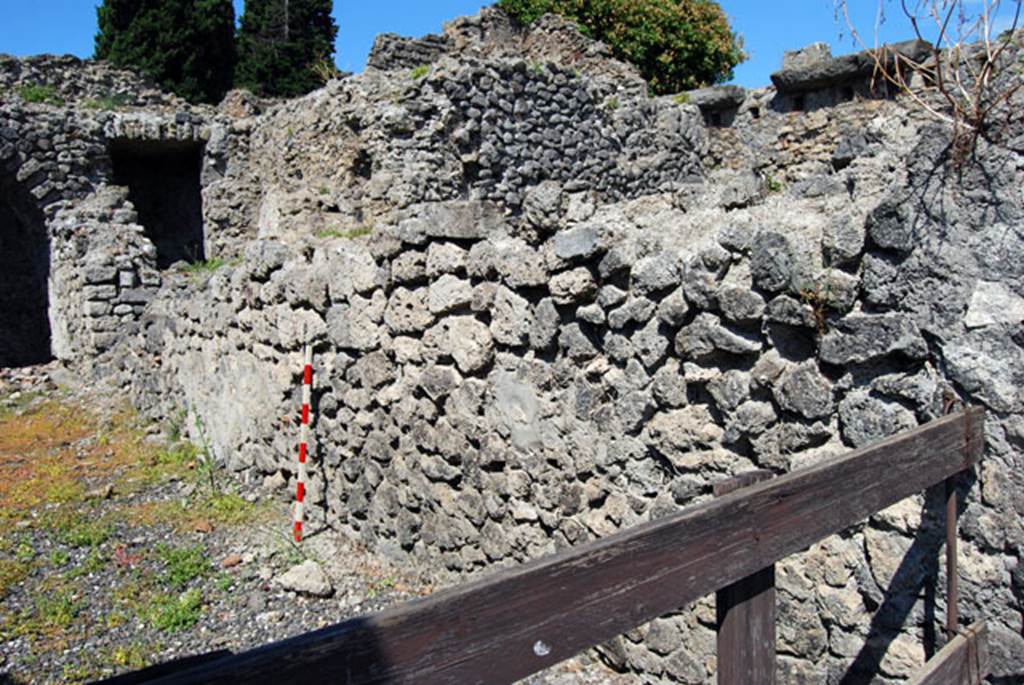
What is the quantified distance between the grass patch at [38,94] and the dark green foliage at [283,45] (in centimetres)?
1490

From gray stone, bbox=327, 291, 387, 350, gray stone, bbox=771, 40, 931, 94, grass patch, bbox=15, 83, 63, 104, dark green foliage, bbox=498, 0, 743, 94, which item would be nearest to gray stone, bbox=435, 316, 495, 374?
gray stone, bbox=327, 291, 387, 350

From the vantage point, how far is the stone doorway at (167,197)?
566 inches

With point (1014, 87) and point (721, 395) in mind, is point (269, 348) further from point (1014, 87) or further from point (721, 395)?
point (1014, 87)

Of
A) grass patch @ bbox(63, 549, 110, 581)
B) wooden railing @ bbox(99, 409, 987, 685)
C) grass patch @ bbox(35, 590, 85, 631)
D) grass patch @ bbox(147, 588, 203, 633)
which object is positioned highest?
wooden railing @ bbox(99, 409, 987, 685)

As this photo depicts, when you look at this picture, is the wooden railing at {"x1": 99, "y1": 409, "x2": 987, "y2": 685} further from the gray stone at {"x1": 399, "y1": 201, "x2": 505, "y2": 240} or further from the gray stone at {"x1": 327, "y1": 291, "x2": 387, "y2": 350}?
the gray stone at {"x1": 327, "y1": 291, "x2": 387, "y2": 350}

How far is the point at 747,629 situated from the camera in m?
1.77

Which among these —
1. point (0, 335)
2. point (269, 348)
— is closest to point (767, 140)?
point (269, 348)

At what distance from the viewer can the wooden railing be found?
46.9 inches

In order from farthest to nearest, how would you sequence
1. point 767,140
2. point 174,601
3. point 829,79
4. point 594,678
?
point 767,140 < point 829,79 < point 174,601 < point 594,678

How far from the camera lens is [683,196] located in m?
3.71

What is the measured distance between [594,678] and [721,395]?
145 centimetres

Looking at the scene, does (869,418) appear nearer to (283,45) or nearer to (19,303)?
(19,303)

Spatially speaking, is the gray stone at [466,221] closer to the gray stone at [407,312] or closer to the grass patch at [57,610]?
the gray stone at [407,312]

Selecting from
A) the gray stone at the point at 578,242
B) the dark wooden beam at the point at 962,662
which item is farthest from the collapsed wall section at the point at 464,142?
the dark wooden beam at the point at 962,662
